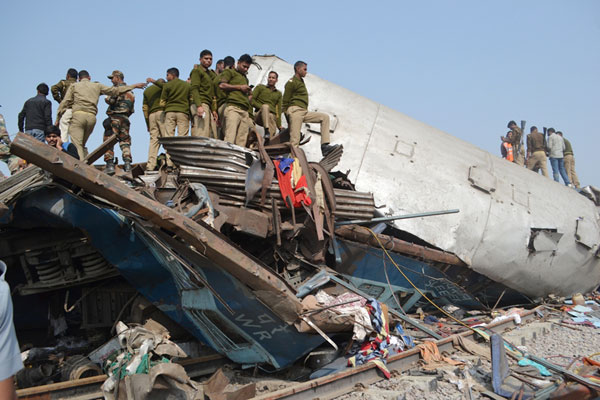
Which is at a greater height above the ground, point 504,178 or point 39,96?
point 504,178

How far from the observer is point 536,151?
46.4 feet

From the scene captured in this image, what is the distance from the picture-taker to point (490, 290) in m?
8.66

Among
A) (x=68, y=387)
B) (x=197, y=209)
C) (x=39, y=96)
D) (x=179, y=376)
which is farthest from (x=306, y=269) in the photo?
(x=39, y=96)

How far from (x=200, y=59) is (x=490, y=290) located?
6070 mm

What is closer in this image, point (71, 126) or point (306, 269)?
point (306, 269)

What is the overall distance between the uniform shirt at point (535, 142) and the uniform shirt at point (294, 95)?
920cm

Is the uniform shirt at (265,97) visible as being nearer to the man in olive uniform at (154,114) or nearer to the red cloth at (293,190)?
the man in olive uniform at (154,114)

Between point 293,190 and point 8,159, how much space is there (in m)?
4.57

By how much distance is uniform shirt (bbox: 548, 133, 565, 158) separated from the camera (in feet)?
46.7

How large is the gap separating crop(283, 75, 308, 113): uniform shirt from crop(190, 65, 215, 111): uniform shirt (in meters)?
1.10

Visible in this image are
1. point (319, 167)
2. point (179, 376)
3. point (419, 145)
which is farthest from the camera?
point (419, 145)

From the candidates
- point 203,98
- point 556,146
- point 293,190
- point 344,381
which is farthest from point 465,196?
point 556,146

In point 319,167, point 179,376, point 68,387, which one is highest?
point 319,167

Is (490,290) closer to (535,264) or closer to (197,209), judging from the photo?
(535,264)
